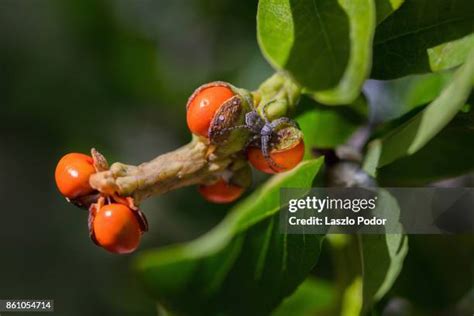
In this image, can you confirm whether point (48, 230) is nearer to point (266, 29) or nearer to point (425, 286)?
point (425, 286)

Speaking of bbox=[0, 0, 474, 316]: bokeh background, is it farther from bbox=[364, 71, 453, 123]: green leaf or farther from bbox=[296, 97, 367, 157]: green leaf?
bbox=[296, 97, 367, 157]: green leaf

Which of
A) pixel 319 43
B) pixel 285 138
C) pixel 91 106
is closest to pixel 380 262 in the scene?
pixel 285 138

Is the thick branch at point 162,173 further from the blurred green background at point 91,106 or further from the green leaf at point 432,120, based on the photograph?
the blurred green background at point 91,106

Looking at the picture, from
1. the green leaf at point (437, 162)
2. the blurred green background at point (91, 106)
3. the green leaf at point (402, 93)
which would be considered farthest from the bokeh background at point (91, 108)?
the green leaf at point (437, 162)

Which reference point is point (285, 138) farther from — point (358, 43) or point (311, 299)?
point (311, 299)

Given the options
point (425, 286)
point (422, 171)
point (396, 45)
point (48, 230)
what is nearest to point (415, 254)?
point (425, 286)

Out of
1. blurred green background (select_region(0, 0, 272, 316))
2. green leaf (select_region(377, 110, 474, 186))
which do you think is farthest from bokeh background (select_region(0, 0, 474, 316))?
green leaf (select_region(377, 110, 474, 186))

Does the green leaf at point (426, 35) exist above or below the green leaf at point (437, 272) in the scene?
above
